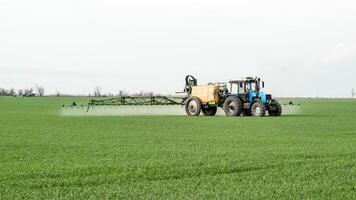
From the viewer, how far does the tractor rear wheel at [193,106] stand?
33219 mm

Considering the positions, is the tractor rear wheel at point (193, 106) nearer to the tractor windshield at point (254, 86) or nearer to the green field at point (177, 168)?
the tractor windshield at point (254, 86)

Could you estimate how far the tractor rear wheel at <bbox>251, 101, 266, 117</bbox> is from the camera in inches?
1198

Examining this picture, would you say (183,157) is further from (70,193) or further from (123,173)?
(70,193)

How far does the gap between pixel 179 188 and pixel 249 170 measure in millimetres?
2198

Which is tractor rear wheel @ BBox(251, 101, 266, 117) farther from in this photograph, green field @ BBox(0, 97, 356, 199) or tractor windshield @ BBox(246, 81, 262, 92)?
green field @ BBox(0, 97, 356, 199)

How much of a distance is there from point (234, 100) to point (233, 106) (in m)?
0.42

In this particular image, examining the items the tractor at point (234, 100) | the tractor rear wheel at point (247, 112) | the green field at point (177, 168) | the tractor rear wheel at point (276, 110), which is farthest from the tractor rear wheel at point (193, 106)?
the green field at point (177, 168)

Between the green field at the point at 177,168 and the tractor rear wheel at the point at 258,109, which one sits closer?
the green field at the point at 177,168

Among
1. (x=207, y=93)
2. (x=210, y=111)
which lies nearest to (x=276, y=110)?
(x=207, y=93)

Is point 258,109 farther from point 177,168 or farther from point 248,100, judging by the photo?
point 177,168

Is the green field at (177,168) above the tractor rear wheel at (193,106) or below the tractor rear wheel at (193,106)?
below

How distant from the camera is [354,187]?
866cm

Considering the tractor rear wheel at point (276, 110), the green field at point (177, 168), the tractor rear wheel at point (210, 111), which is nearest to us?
the green field at point (177, 168)

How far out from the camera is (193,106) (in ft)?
111
